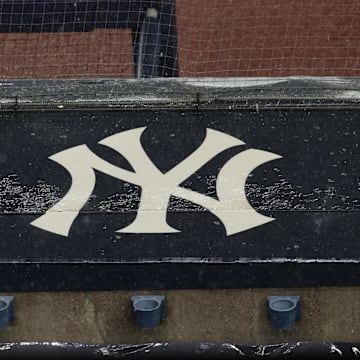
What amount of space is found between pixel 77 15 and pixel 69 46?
31.0 inches

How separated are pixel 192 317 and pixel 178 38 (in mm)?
3989

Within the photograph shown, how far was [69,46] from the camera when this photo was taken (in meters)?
7.97

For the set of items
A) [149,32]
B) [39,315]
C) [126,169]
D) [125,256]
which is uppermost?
[149,32]

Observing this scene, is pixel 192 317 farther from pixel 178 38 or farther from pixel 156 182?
pixel 178 38

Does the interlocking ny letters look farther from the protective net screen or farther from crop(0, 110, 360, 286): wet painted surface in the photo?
the protective net screen

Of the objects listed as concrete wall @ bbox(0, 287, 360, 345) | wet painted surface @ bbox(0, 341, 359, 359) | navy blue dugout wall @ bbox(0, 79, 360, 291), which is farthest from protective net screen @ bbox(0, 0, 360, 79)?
wet painted surface @ bbox(0, 341, 359, 359)

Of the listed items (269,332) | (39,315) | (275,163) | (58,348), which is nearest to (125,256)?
(39,315)

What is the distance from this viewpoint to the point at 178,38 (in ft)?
25.6

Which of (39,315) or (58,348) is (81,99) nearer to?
(39,315)

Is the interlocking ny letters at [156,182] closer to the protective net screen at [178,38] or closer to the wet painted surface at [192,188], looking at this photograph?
the wet painted surface at [192,188]

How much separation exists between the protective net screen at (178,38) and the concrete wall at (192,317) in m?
2.70

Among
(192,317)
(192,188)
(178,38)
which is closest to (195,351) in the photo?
(192,317)

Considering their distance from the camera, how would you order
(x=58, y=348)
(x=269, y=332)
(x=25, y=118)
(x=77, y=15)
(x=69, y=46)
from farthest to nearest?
(x=69, y=46) → (x=77, y=15) → (x=25, y=118) → (x=269, y=332) → (x=58, y=348)

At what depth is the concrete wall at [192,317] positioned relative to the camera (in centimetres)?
421
